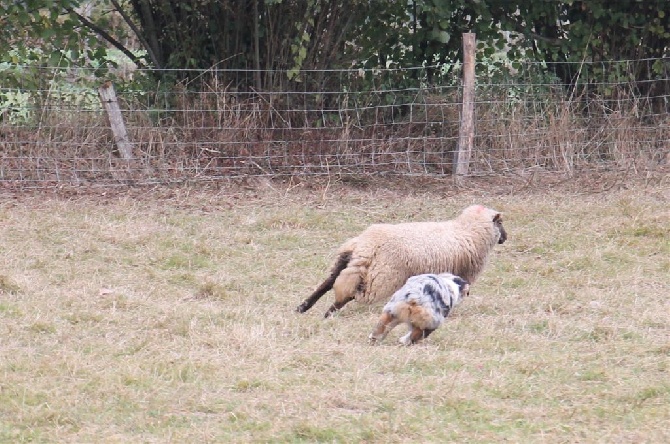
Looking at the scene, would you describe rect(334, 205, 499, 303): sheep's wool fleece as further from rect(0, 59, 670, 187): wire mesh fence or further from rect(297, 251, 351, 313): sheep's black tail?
rect(0, 59, 670, 187): wire mesh fence

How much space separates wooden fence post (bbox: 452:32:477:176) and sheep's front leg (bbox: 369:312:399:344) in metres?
5.86

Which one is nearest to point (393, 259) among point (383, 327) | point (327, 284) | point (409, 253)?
point (409, 253)

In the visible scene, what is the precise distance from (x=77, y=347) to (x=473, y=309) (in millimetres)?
2749

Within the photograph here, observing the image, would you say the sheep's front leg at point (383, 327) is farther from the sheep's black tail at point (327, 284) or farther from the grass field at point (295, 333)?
the sheep's black tail at point (327, 284)

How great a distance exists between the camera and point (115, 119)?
1161 centimetres

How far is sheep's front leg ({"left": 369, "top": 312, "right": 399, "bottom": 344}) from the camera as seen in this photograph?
6.38 metres

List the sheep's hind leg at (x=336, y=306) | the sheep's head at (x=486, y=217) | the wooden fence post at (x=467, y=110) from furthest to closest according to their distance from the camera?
the wooden fence post at (x=467, y=110) < the sheep's head at (x=486, y=217) < the sheep's hind leg at (x=336, y=306)

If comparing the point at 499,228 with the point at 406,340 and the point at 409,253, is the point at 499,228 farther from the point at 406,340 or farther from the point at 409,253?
the point at 406,340

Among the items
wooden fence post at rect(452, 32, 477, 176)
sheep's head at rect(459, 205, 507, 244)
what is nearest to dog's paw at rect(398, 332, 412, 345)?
sheep's head at rect(459, 205, 507, 244)

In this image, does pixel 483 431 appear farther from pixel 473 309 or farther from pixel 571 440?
pixel 473 309

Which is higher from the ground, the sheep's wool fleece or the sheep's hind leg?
the sheep's wool fleece

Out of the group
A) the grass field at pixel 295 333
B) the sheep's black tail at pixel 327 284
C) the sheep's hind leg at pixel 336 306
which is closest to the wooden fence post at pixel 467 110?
the grass field at pixel 295 333

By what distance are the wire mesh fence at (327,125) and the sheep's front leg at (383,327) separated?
5602mm

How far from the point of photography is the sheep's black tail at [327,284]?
7.27m
